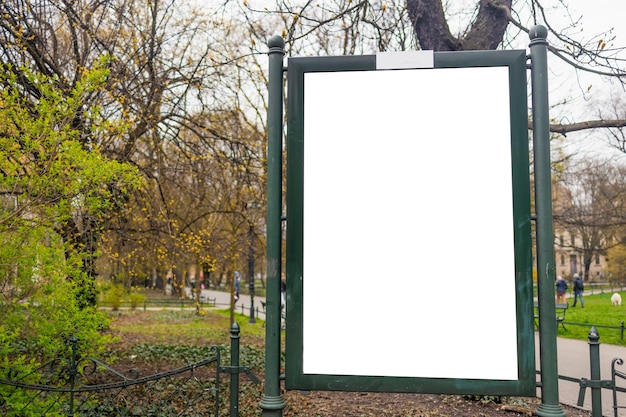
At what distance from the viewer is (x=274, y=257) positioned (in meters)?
2.91

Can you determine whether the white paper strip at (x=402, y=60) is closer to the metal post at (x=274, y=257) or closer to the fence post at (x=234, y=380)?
the metal post at (x=274, y=257)

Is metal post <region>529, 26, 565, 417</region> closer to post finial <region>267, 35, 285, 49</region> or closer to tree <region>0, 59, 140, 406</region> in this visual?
post finial <region>267, 35, 285, 49</region>

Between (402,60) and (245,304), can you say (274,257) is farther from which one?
(245,304)

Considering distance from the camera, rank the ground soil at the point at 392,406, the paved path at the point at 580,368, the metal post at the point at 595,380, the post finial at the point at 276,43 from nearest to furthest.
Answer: the post finial at the point at 276,43
the metal post at the point at 595,380
the ground soil at the point at 392,406
the paved path at the point at 580,368

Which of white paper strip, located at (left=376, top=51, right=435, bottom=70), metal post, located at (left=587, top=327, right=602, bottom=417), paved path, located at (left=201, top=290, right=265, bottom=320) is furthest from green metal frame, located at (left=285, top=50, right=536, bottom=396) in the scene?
paved path, located at (left=201, top=290, right=265, bottom=320)

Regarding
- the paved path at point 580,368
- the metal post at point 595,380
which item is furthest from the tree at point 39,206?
the paved path at point 580,368

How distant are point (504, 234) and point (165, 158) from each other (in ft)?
28.6

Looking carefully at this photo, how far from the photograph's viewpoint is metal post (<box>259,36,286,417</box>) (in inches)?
114

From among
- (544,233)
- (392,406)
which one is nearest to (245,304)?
(392,406)

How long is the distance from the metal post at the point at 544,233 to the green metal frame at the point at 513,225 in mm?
103

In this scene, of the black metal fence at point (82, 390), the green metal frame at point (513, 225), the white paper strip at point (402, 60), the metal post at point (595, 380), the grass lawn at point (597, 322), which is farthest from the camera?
the grass lawn at point (597, 322)

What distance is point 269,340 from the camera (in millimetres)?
2904

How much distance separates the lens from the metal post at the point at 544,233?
2.73 m

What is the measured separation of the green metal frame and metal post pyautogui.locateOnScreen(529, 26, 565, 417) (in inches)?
4.0
